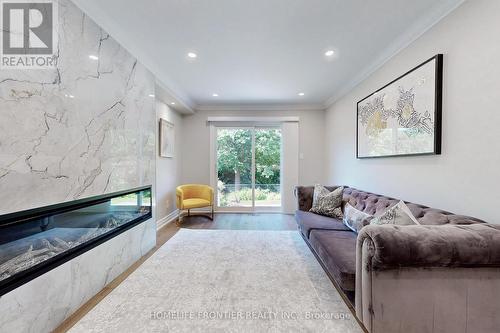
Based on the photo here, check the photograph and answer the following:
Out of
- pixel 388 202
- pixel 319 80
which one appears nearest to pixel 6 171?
pixel 388 202

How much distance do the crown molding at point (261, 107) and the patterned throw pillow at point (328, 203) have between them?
2456mm

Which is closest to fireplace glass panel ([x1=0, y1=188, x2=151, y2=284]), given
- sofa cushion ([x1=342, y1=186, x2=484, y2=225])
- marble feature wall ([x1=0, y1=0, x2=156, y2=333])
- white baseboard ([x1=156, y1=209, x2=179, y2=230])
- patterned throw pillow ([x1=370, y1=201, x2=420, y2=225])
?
marble feature wall ([x1=0, y1=0, x2=156, y2=333])

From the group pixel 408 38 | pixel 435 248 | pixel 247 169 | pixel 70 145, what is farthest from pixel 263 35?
pixel 247 169

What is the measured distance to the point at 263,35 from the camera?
2.36 meters

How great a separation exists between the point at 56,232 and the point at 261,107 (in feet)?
14.1

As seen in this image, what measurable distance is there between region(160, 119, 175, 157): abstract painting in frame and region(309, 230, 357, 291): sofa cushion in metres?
3.04

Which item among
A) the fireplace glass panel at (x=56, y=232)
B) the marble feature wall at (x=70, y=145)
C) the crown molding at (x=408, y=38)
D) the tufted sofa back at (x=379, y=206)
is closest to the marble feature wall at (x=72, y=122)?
the marble feature wall at (x=70, y=145)

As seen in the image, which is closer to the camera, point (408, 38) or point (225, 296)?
point (225, 296)

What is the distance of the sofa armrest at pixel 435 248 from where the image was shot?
1229 mm

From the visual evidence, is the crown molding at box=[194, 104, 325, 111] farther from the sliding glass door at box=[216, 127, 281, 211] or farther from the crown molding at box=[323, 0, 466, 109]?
the crown molding at box=[323, 0, 466, 109]

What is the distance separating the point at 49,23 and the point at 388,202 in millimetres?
3337

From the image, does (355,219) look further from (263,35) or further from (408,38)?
(263,35)

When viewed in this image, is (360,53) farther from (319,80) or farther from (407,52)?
(319,80)

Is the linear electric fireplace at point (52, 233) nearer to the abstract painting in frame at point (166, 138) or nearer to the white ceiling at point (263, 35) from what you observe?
the white ceiling at point (263, 35)
